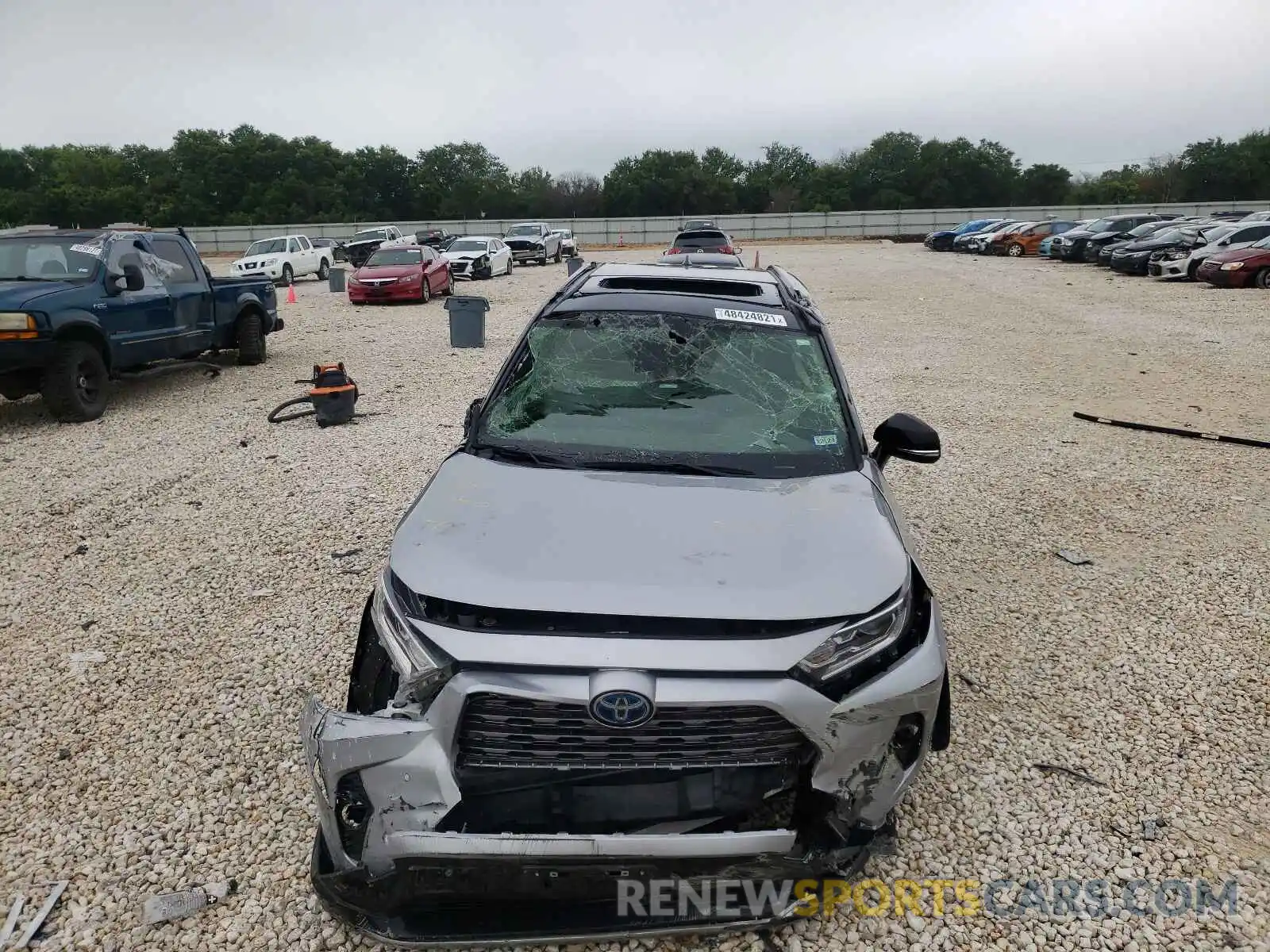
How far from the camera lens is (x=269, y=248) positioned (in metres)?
26.3

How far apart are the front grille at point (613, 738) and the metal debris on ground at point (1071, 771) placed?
1.61 meters

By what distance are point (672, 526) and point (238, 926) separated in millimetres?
1843

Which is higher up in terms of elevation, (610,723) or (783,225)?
(783,225)

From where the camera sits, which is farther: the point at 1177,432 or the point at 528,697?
the point at 1177,432

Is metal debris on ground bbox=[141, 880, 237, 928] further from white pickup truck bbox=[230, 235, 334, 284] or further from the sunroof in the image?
white pickup truck bbox=[230, 235, 334, 284]

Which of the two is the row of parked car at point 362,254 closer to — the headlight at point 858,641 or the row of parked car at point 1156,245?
the row of parked car at point 1156,245

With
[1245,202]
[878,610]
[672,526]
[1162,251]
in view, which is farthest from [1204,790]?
[1245,202]

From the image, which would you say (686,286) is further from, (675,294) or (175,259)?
(175,259)

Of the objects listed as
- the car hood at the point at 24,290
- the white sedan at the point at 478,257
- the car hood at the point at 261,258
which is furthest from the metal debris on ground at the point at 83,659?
the car hood at the point at 261,258

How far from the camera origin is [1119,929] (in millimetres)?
2631

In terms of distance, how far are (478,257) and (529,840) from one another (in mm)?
26026

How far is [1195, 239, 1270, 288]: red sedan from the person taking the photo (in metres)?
20.2

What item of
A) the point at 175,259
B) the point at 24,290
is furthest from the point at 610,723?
the point at 175,259

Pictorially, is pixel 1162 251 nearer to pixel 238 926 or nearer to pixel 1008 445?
pixel 1008 445
